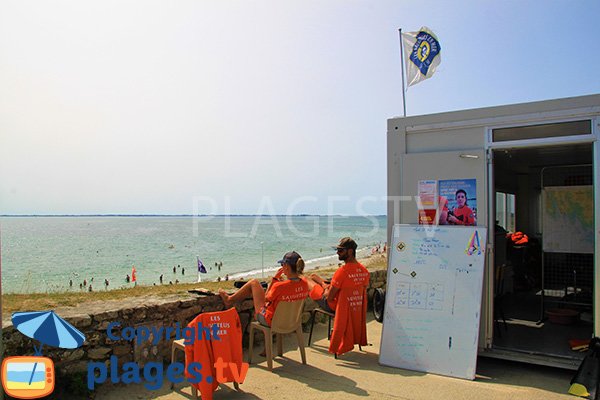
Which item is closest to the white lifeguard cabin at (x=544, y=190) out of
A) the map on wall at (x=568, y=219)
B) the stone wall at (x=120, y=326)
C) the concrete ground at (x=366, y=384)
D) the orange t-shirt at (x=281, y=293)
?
the map on wall at (x=568, y=219)

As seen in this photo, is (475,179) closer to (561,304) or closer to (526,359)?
(526,359)

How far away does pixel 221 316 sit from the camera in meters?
3.95

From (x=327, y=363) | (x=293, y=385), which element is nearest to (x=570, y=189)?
(x=327, y=363)

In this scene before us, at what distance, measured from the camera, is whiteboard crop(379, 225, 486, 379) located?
4656 millimetres

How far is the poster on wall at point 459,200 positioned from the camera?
4.95m

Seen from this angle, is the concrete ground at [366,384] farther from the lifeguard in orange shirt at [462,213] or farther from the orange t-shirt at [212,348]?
the lifeguard in orange shirt at [462,213]

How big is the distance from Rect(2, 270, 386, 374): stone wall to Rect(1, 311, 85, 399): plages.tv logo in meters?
0.36

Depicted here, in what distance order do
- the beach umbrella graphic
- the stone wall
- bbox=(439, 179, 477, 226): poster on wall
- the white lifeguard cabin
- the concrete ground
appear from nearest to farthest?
the beach umbrella graphic < the stone wall < the concrete ground < the white lifeguard cabin < bbox=(439, 179, 477, 226): poster on wall

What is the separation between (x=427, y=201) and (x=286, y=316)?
6.39ft

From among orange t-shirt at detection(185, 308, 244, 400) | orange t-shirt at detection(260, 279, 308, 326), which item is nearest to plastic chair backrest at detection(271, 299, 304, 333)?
orange t-shirt at detection(260, 279, 308, 326)

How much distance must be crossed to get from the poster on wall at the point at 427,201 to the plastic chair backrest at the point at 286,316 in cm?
161

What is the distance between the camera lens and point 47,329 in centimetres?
321

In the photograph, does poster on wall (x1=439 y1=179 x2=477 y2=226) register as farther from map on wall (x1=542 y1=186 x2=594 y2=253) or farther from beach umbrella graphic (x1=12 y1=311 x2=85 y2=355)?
beach umbrella graphic (x1=12 y1=311 x2=85 y2=355)

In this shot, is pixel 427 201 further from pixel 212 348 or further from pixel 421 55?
pixel 212 348
